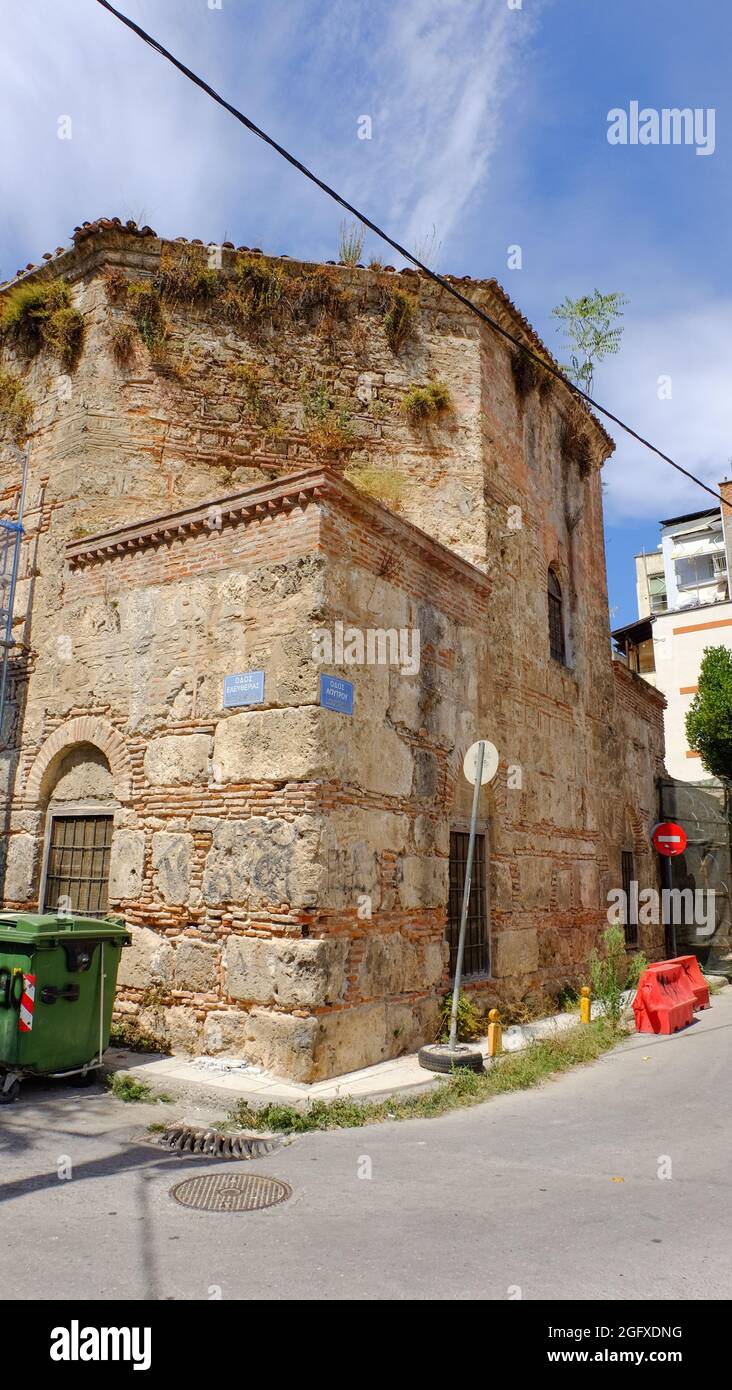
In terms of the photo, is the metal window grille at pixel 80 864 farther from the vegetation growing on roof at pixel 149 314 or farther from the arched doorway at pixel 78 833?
the vegetation growing on roof at pixel 149 314

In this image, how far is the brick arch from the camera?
9109 mm

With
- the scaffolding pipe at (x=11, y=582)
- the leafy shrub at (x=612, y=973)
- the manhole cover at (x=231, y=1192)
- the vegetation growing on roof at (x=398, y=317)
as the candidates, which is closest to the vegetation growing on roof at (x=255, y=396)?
the vegetation growing on roof at (x=398, y=317)

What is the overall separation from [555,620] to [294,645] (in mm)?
7149

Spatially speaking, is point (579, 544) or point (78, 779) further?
point (579, 544)

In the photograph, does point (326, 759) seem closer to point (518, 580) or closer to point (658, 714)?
point (518, 580)

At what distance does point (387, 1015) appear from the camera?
8.19 meters

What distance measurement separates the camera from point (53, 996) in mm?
6785

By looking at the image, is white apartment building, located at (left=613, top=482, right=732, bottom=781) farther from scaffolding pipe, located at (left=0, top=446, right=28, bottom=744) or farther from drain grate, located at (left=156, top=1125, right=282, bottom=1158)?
drain grate, located at (left=156, top=1125, right=282, bottom=1158)

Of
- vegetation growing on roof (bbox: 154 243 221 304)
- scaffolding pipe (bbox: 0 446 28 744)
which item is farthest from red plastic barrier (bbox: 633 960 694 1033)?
vegetation growing on roof (bbox: 154 243 221 304)

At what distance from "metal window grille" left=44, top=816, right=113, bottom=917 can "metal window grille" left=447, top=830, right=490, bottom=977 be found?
3740 millimetres

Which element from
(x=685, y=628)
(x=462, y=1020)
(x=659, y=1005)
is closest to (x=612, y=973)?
(x=659, y=1005)

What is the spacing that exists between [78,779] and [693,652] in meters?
30.5

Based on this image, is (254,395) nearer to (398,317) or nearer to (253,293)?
(253,293)
